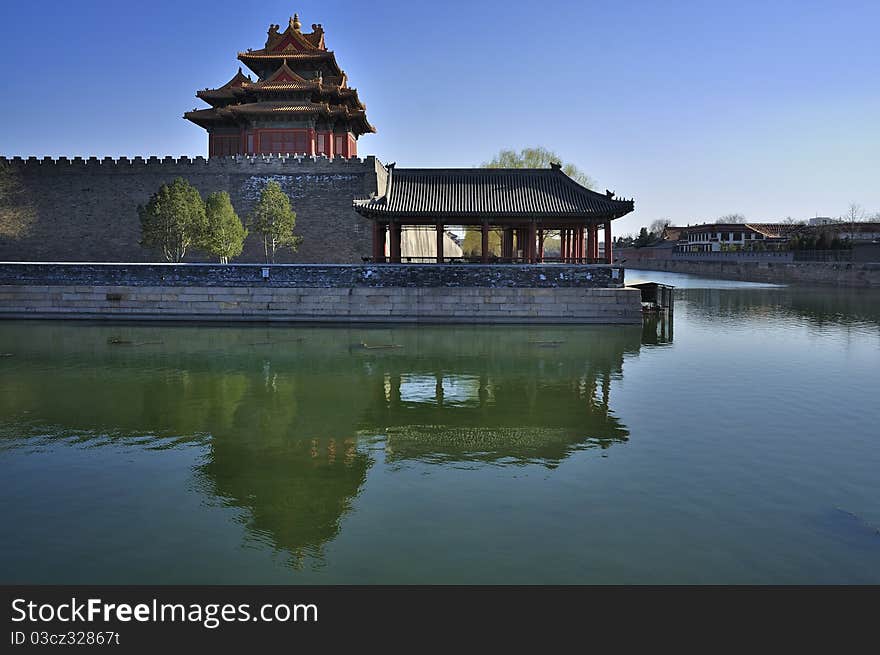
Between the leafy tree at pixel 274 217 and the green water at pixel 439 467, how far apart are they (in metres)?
12.6

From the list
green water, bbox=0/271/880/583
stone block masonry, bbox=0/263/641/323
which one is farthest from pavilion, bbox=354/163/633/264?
green water, bbox=0/271/880/583

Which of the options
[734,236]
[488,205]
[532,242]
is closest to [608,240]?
[532,242]

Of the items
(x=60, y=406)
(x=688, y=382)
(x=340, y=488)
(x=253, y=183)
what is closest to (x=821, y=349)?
(x=688, y=382)

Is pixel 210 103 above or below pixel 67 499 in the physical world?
above

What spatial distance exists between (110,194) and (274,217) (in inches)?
372

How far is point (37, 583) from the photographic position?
614 centimetres

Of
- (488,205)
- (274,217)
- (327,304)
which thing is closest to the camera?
(327,304)

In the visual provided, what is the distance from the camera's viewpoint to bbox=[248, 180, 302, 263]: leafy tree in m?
30.7

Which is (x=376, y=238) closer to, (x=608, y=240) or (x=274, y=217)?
(x=274, y=217)

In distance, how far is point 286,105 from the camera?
1385 inches

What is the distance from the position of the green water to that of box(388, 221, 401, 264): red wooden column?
9.01 meters

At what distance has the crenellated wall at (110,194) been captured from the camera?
33.5 m
